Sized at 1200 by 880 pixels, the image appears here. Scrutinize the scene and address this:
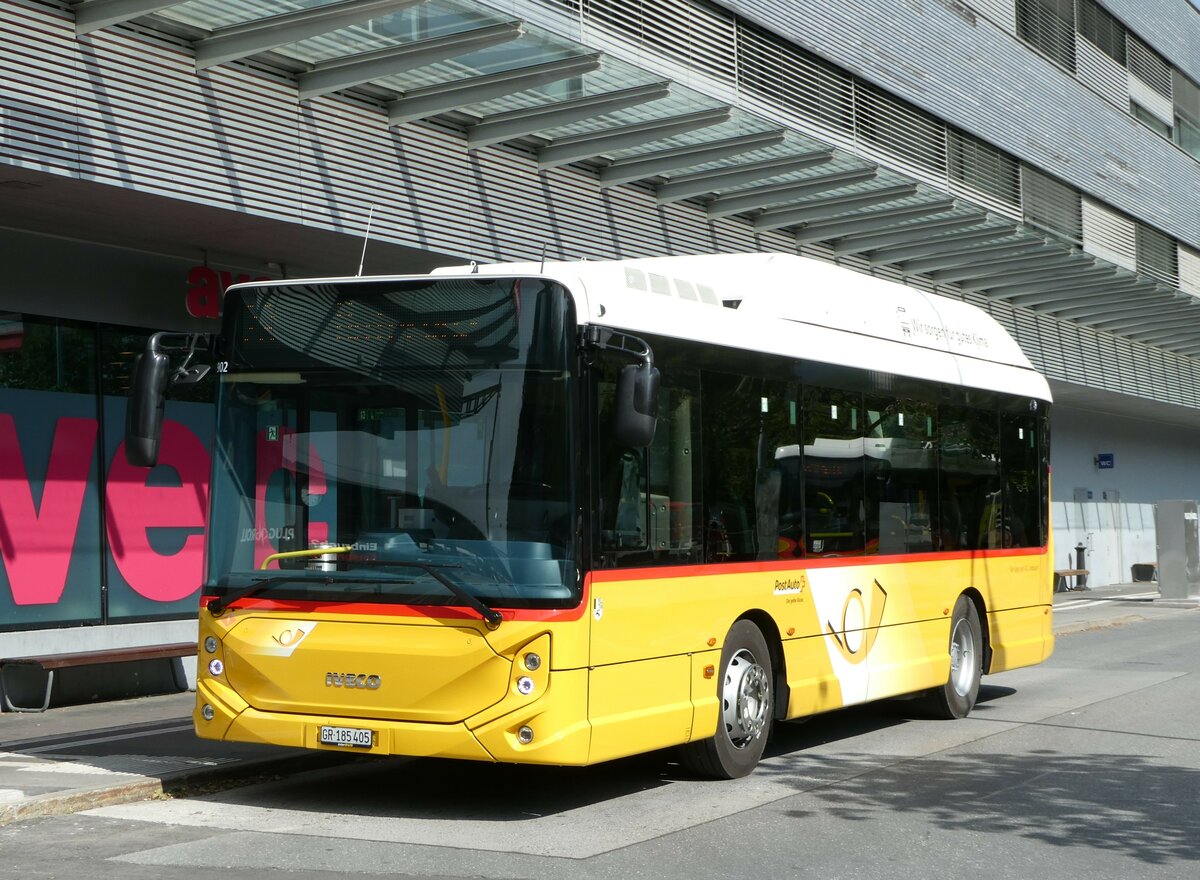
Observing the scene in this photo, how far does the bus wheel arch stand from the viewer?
9.50m

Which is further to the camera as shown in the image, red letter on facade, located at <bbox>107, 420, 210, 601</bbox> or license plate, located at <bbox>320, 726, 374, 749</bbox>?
red letter on facade, located at <bbox>107, 420, 210, 601</bbox>

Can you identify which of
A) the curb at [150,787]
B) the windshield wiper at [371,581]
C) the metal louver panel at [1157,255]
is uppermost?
the metal louver panel at [1157,255]

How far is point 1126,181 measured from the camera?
34312 mm

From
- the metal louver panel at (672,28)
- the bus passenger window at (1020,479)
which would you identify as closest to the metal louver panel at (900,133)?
the metal louver panel at (672,28)

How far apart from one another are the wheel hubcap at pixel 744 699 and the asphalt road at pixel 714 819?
32 centimetres

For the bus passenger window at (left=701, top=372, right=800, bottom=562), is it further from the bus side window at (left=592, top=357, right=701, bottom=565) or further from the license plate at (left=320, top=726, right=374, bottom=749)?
the license plate at (left=320, top=726, right=374, bottom=749)

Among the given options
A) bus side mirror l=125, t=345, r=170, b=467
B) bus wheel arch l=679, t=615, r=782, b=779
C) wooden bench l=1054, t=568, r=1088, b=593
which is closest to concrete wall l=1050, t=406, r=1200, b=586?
wooden bench l=1054, t=568, r=1088, b=593

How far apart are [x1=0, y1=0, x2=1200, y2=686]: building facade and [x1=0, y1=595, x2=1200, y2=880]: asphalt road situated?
15.5 ft

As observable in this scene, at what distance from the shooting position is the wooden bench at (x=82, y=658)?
12.8 m

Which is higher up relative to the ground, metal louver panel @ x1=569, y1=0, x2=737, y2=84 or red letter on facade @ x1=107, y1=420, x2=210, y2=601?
metal louver panel @ x1=569, y1=0, x2=737, y2=84

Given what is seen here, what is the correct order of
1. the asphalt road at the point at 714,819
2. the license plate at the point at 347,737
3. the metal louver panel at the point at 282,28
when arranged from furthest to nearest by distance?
the metal louver panel at the point at 282,28, the license plate at the point at 347,737, the asphalt road at the point at 714,819

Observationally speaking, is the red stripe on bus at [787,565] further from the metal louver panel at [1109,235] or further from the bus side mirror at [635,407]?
the metal louver panel at [1109,235]

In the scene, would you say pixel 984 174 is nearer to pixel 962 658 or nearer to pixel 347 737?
pixel 962 658

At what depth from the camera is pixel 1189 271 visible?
38500mm
